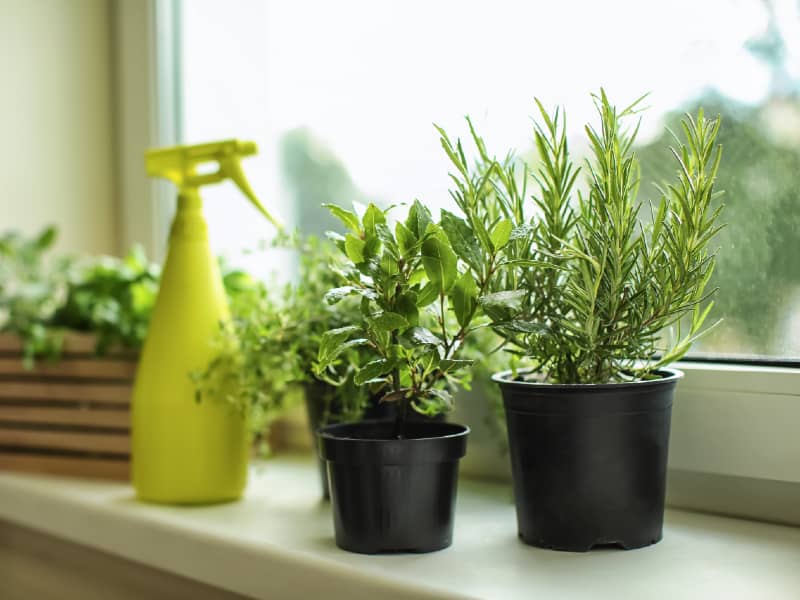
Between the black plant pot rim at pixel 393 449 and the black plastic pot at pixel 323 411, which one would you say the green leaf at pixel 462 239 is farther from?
the black plastic pot at pixel 323 411

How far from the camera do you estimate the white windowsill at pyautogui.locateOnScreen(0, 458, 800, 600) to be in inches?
22.3

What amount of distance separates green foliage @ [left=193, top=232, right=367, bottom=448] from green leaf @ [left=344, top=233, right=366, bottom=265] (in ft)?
0.59

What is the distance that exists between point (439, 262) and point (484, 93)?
40 centimetres

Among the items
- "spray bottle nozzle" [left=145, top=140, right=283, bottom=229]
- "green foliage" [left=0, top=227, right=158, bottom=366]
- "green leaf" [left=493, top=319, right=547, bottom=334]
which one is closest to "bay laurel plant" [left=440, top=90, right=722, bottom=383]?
"green leaf" [left=493, top=319, right=547, bottom=334]

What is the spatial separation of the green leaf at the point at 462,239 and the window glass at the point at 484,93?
9 cm

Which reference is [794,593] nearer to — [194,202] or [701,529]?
[701,529]

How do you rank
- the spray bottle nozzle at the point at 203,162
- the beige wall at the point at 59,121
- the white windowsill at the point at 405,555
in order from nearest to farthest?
the white windowsill at the point at 405,555 → the spray bottle nozzle at the point at 203,162 → the beige wall at the point at 59,121

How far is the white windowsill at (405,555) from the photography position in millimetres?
566

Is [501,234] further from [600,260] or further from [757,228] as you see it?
[757,228]

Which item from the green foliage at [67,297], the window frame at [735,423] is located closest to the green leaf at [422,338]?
the window frame at [735,423]

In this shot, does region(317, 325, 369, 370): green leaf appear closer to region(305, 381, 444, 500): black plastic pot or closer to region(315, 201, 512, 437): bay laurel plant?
region(315, 201, 512, 437): bay laurel plant

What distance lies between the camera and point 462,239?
2.05ft

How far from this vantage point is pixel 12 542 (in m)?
1.09

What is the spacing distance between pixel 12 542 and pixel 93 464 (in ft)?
0.62
